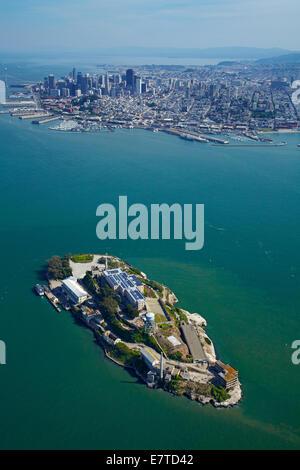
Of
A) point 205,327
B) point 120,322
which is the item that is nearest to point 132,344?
point 120,322

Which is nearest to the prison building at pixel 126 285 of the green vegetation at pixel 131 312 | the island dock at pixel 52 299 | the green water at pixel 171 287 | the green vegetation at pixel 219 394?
the green vegetation at pixel 131 312

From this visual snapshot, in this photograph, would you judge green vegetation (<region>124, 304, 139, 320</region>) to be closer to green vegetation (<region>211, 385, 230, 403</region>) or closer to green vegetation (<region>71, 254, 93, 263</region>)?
green vegetation (<region>211, 385, 230, 403</region>)

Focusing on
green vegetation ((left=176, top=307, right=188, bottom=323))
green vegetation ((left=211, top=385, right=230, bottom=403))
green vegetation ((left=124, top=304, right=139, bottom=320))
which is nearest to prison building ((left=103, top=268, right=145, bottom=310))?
green vegetation ((left=124, top=304, right=139, bottom=320))

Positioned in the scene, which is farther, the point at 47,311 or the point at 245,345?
the point at 47,311

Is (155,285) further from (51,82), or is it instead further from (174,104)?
(51,82)

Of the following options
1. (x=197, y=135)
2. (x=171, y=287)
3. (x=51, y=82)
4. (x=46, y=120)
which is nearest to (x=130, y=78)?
(x=51, y=82)

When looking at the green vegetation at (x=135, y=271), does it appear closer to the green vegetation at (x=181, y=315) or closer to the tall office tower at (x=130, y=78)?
the green vegetation at (x=181, y=315)
